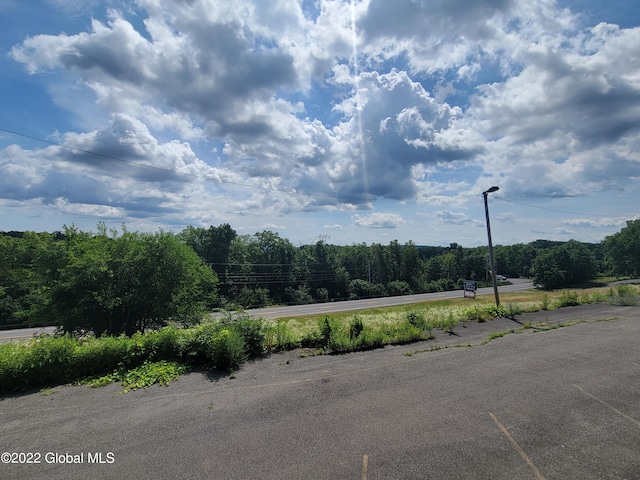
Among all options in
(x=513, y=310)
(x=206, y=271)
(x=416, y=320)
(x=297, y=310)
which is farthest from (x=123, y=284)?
(x=297, y=310)

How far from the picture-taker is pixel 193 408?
653 centimetres

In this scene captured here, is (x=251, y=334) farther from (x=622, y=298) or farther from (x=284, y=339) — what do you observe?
(x=622, y=298)

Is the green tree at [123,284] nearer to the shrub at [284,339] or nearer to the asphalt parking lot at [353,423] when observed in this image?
the asphalt parking lot at [353,423]

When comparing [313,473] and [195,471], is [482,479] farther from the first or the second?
[195,471]

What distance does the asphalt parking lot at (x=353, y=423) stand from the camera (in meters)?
4.62

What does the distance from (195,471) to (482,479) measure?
Result: 4.25 m

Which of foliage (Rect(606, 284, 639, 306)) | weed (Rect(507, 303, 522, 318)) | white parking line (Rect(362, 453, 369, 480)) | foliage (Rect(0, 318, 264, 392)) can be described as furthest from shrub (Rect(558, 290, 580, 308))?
white parking line (Rect(362, 453, 369, 480))

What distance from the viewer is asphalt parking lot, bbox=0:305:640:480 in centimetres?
462

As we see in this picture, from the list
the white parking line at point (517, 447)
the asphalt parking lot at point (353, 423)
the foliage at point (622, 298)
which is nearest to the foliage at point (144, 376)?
the asphalt parking lot at point (353, 423)

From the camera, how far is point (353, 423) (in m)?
5.80

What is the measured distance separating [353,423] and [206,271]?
17883 millimetres

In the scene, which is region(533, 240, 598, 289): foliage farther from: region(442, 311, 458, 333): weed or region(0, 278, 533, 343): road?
region(442, 311, 458, 333): weed

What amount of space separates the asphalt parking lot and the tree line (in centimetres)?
821

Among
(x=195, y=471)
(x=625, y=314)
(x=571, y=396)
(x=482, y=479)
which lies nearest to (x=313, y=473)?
(x=195, y=471)
